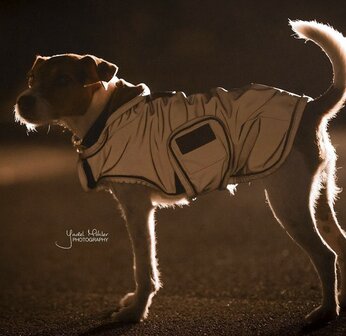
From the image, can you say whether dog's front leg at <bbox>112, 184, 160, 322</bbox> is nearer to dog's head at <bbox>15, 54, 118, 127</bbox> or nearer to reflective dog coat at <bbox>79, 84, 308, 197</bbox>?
reflective dog coat at <bbox>79, 84, 308, 197</bbox>

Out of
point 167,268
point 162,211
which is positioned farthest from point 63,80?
point 162,211

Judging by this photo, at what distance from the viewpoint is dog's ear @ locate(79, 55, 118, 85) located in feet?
13.1

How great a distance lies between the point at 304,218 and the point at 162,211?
3.60m

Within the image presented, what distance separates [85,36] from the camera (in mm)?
8328

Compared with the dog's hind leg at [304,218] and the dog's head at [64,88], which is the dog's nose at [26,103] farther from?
the dog's hind leg at [304,218]

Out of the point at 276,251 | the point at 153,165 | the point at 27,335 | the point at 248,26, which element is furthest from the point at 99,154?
the point at 248,26

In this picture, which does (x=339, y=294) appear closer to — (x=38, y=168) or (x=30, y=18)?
(x=30, y=18)

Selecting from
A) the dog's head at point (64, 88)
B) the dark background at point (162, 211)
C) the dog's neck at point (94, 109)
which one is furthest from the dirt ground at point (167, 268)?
the dog's head at point (64, 88)

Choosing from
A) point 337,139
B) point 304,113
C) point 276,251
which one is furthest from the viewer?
point 337,139

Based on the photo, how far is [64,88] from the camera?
13.2 ft

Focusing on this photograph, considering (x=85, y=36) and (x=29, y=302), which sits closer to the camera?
(x=29, y=302)

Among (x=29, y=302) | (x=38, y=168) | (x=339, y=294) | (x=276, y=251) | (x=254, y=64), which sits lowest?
(x=38, y=168)

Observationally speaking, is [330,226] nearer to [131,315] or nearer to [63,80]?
[131,315]

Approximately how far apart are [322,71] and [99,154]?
4.93m
